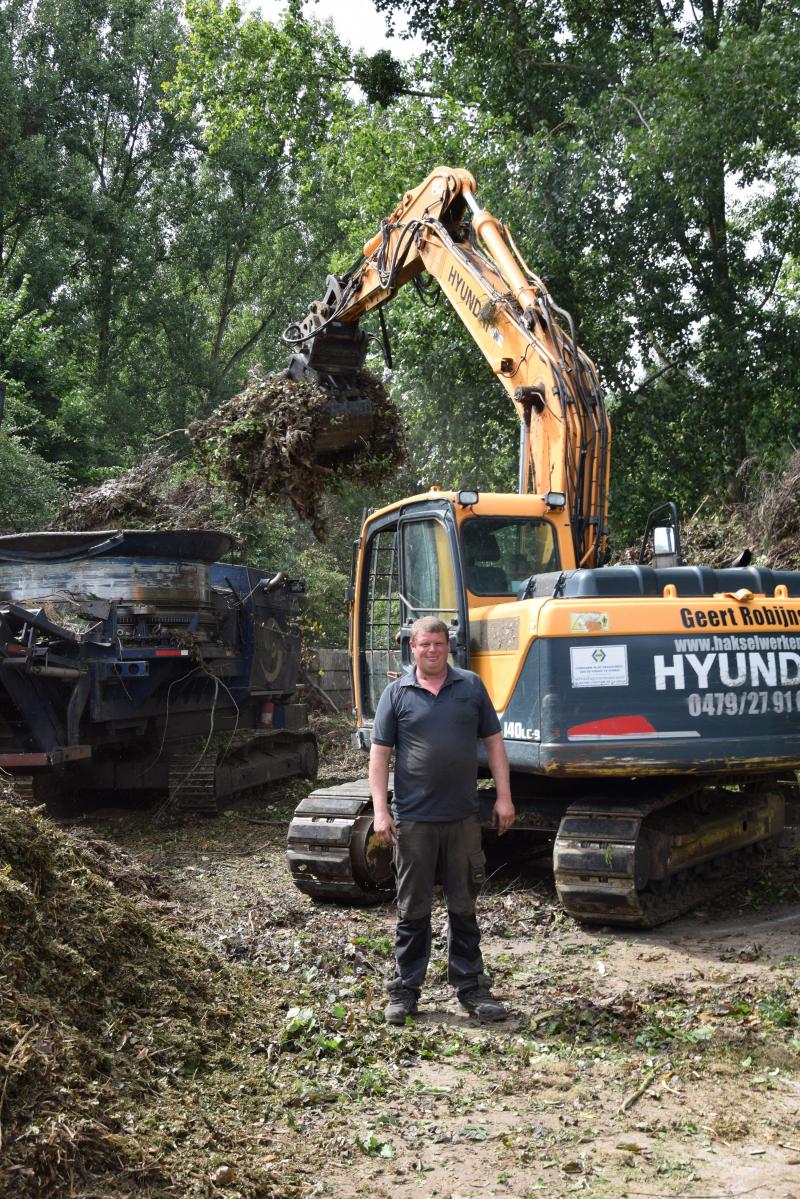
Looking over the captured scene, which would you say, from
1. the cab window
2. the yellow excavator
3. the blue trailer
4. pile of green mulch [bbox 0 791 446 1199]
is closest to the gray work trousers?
pile of green mulch [bbox 0 791 446 1199]

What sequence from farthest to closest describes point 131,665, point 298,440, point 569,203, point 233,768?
point 569,203 → point 233,768 → point 298,440 → point 131,665

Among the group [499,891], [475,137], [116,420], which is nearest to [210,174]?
[116,420]

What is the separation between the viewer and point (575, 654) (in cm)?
650

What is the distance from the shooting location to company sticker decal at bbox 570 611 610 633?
6.49 m

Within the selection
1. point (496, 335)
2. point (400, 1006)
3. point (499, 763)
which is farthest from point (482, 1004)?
point (496, 335)

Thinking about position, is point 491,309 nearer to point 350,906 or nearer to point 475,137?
point 350,906

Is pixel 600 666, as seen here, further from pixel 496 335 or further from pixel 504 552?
pixel 496 335

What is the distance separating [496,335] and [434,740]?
3.92 metres

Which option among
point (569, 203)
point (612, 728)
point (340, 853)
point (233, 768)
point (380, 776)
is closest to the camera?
point (380, 776)

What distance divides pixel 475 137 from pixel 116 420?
1560 centimetres

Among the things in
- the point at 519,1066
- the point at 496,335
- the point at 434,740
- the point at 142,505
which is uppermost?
the point at 496,335

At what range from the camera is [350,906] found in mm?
7484

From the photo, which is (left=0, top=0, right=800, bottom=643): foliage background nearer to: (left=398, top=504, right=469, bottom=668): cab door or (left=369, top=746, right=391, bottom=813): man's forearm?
(left=398, top=504, right=469, bottom=668): cab door

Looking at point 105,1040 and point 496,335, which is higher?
point 496,335
